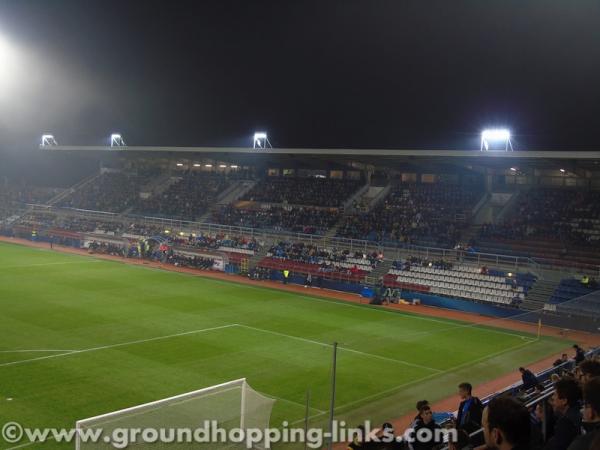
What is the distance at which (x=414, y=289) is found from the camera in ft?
112

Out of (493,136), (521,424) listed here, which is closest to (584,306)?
(493,136)

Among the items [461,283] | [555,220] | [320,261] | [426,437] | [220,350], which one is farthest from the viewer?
[320,261]

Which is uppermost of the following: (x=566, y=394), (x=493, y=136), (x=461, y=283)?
(x=493, y=136)

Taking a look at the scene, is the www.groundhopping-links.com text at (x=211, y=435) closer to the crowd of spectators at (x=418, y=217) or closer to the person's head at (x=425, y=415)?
the person's head at (x=425, y=415)

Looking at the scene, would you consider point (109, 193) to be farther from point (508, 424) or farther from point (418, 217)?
point (508, 424)

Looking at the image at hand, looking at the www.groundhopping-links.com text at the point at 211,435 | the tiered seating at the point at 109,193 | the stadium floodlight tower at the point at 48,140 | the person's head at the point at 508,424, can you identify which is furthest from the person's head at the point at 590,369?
the stadium floodlight tower at the point at 48,140

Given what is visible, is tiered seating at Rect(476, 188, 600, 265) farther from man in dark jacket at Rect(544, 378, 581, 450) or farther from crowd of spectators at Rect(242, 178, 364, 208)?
man in dark jacket at Rect(544, 378, 581, 450)

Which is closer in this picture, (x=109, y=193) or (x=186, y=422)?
(x=186, y=422)

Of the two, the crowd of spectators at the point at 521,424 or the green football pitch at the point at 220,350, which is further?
the green football pitch at the point at 220,350

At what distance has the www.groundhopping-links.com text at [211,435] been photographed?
8.76 meters

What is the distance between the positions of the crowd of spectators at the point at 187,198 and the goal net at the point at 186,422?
44.4 metres

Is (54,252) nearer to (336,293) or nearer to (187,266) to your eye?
(187,266)

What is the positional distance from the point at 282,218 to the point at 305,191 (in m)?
4.59

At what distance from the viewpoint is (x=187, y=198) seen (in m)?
58.6
